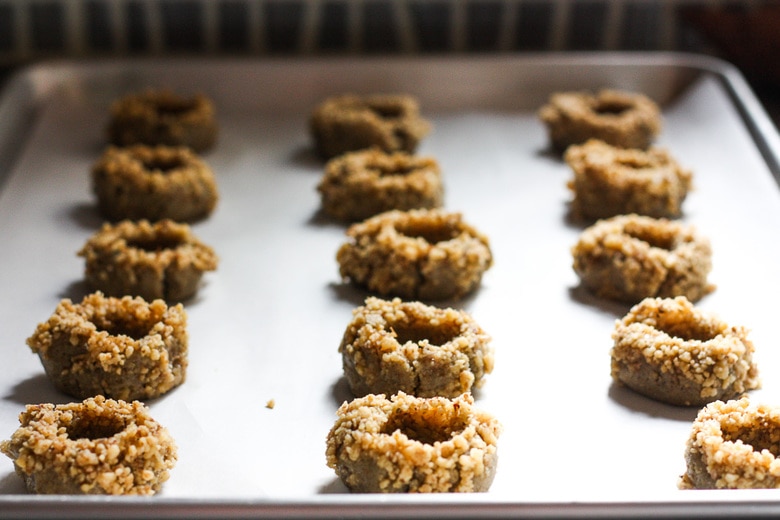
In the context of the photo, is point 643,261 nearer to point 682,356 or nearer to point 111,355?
point 682,356

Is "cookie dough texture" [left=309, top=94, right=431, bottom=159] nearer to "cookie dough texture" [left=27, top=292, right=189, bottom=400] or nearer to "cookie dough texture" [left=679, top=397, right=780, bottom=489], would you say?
"cookie dough texture" [left=27, top=292, right=189, bottom=400]

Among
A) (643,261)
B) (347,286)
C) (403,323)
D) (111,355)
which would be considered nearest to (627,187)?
(643,261)

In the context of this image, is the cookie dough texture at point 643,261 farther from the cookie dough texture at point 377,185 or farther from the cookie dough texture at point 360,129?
the cookie dough texture at point 360,129

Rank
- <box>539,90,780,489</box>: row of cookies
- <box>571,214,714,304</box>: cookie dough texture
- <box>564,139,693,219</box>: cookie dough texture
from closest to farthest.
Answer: <box>539,90,780,489</box>: row of cookies < <box>571,214,714,304</box>: cookie dough texture < <box>564,139,693,219</box>: cookie dough texture

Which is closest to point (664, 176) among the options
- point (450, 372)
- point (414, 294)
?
point (414, 294)

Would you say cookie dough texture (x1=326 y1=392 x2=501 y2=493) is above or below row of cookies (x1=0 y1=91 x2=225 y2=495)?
above

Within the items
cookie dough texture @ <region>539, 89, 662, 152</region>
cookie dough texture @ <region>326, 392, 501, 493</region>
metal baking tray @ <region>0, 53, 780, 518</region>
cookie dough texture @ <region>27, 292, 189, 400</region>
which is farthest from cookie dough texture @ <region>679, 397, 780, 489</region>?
cookie dough texture @ <region>539, 89, 662, 152</region>
